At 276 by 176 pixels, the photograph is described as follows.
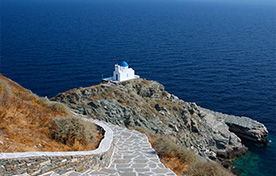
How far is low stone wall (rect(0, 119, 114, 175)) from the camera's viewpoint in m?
7.58

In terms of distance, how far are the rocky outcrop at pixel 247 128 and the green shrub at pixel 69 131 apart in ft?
103

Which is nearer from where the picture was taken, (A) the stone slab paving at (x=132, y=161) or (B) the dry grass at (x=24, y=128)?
(B) the dry grass at (x=24, y=128)

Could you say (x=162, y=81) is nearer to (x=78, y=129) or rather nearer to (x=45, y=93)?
(x=45, y=93)

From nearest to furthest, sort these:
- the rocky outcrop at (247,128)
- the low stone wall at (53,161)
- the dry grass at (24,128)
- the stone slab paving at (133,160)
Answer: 1. the low stone wall at (53,161)
2. the dry grass at (24,128)
3. the stone slab paving at (133,160)
4. the rocky outcrop at (247,128)

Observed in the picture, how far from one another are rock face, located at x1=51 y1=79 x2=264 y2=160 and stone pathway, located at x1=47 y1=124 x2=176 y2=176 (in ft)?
27.3

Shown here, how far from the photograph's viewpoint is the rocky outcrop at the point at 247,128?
37719mm

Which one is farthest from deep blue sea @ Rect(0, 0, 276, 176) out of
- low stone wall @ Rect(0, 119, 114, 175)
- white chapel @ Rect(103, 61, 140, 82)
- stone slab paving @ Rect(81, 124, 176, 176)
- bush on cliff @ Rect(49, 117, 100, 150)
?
low stone wall @ Rect(0, 119, 114, 175)

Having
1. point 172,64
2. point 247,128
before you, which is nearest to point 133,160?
point 247,128

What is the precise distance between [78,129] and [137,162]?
8.59 ft

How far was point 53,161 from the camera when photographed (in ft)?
28.4

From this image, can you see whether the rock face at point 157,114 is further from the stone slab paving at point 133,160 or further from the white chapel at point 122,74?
the stone slab paving at point 133,160

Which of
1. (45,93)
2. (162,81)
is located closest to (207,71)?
(162,81)

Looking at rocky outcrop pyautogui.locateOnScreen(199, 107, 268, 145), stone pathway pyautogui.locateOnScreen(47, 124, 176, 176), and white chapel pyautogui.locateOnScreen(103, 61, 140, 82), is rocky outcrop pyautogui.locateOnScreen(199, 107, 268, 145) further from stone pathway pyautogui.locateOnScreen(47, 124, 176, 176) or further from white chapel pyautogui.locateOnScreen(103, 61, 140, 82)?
stone pathway pyautogui.locateOnScreen(47, 124, 176, 176)

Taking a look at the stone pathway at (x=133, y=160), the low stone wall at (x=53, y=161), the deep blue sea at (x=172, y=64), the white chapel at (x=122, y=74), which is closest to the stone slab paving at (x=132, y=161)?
the stone pathway at (x=133, y=160)
